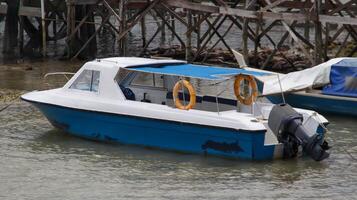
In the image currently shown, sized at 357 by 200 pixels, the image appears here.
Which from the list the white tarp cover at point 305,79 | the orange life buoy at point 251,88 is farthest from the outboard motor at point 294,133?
the white tarp cover at point 305,79

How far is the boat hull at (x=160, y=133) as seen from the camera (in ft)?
45.1

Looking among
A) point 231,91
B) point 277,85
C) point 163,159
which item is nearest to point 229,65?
point 277,85

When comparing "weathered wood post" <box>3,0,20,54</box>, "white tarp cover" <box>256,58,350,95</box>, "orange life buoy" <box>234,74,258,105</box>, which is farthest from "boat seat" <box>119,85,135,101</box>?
"weathered wood post" <box>3,0,20,54</box>

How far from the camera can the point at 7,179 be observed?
13008 mm

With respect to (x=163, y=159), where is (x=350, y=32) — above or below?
above

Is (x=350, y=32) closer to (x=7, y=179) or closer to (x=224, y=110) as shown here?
(x=224, y=110)

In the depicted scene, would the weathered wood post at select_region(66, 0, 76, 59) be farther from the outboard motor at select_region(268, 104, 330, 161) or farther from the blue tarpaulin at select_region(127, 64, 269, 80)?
the outboard motor at select_region(268, 104, 330, 161)

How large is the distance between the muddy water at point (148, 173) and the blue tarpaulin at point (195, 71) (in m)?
1.43

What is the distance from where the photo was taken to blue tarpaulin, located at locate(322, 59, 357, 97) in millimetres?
18125

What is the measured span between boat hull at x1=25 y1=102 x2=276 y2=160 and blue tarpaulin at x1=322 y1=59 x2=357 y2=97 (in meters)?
4.91

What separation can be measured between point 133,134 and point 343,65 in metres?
5.99

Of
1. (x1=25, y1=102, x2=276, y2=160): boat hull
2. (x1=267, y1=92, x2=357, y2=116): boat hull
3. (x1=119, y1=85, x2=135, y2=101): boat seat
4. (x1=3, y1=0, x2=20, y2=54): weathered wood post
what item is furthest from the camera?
(x1=3, y1=0, x2=20, y2=54): weathered wood post

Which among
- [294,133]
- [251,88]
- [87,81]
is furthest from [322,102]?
[87,81]

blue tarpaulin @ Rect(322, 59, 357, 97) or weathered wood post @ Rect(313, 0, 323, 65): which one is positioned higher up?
weathered wood post @ Rect(313, 0, 323, 65)
